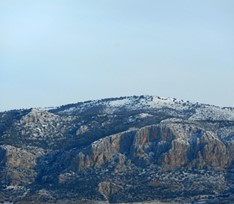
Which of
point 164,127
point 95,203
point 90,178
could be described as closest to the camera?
point 95,203

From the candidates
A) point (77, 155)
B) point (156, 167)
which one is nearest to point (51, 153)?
point (77, 155)

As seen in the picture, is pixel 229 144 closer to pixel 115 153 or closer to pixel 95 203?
pixel 115 153

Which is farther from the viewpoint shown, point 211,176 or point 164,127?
point 164,127

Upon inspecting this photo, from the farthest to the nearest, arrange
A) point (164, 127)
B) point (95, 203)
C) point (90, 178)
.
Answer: point (164, 127) → point (90, 178) → point (95, 203)

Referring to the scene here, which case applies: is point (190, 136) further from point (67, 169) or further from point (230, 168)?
point (67, 169)

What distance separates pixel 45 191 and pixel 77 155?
46.0ft

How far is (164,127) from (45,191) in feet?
105

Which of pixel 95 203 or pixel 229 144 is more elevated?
pixel 229 144

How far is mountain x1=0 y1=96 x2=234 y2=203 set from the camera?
167 m

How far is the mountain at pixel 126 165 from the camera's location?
549ft

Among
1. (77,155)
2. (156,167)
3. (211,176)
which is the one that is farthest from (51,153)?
(211,176)

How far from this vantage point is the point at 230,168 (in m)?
180

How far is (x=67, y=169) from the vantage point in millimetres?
178750

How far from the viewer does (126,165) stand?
17912 cm
